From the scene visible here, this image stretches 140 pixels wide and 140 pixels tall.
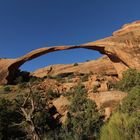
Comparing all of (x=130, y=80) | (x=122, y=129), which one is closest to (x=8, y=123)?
(x=130, y=80)

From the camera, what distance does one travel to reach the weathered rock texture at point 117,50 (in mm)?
33281

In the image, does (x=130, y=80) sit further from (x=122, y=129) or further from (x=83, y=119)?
(x=122, y=129)

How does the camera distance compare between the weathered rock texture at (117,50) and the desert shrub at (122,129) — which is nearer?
the desert shrub at (122,129)

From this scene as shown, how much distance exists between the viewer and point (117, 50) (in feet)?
113

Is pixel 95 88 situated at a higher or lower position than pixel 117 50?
lower

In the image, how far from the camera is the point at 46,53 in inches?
1539

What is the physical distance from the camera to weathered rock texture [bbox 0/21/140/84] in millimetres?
33281

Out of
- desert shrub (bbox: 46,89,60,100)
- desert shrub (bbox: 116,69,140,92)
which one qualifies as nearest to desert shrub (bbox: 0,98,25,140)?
desert shrub (bbox: 46,89,60,100)

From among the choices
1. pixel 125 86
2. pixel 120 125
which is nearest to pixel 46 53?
pixel 125 86

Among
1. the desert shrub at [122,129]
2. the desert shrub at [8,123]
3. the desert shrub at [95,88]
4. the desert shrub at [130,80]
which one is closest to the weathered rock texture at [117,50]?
the desert shrub at [130,80]

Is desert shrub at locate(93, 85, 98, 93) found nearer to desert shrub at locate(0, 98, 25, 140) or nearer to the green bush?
the green bush

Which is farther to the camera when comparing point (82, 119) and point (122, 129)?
point (82, 119)

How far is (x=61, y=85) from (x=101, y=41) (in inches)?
388

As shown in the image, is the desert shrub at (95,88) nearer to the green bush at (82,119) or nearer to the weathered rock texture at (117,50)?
the green bush at (82,119)
